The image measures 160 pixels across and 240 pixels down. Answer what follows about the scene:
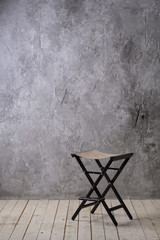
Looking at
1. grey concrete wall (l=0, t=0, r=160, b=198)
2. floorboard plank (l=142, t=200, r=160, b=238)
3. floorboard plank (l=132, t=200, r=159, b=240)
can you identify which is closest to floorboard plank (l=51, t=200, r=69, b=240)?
grey concrete wall (l=0, t=0, r=160, b=198)

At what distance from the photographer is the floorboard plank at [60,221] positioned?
3463 mm

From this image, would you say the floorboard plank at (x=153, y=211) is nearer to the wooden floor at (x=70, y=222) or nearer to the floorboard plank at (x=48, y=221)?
the wooden floor at (x=70, y=222)

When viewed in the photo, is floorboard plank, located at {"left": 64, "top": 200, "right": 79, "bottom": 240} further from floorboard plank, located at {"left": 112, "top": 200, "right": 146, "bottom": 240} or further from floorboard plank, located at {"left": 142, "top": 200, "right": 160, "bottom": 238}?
floorboard plank, located at {"left": 142, "top": 200, "right": 160, "bottom": 238}

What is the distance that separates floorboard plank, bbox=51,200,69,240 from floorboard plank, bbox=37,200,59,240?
4 centimetres

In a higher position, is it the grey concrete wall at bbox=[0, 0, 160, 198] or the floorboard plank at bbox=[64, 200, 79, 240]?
the grey concrete wall at bbox=[0, 0, 160, 198]

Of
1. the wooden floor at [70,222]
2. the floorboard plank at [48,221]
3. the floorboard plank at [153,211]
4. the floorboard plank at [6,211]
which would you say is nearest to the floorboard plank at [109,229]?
the wooden floor at [70,222]

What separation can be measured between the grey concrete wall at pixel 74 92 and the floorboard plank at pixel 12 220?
0.30m

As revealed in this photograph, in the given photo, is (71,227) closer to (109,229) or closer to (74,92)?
(109,229)

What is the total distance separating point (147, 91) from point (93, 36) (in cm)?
105

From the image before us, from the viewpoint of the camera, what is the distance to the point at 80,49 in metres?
4.89

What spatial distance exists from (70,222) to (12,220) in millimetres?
649

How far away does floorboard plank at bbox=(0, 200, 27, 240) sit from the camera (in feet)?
11.5

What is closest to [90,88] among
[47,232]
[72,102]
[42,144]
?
[72,102]

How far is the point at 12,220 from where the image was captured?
3947mm
